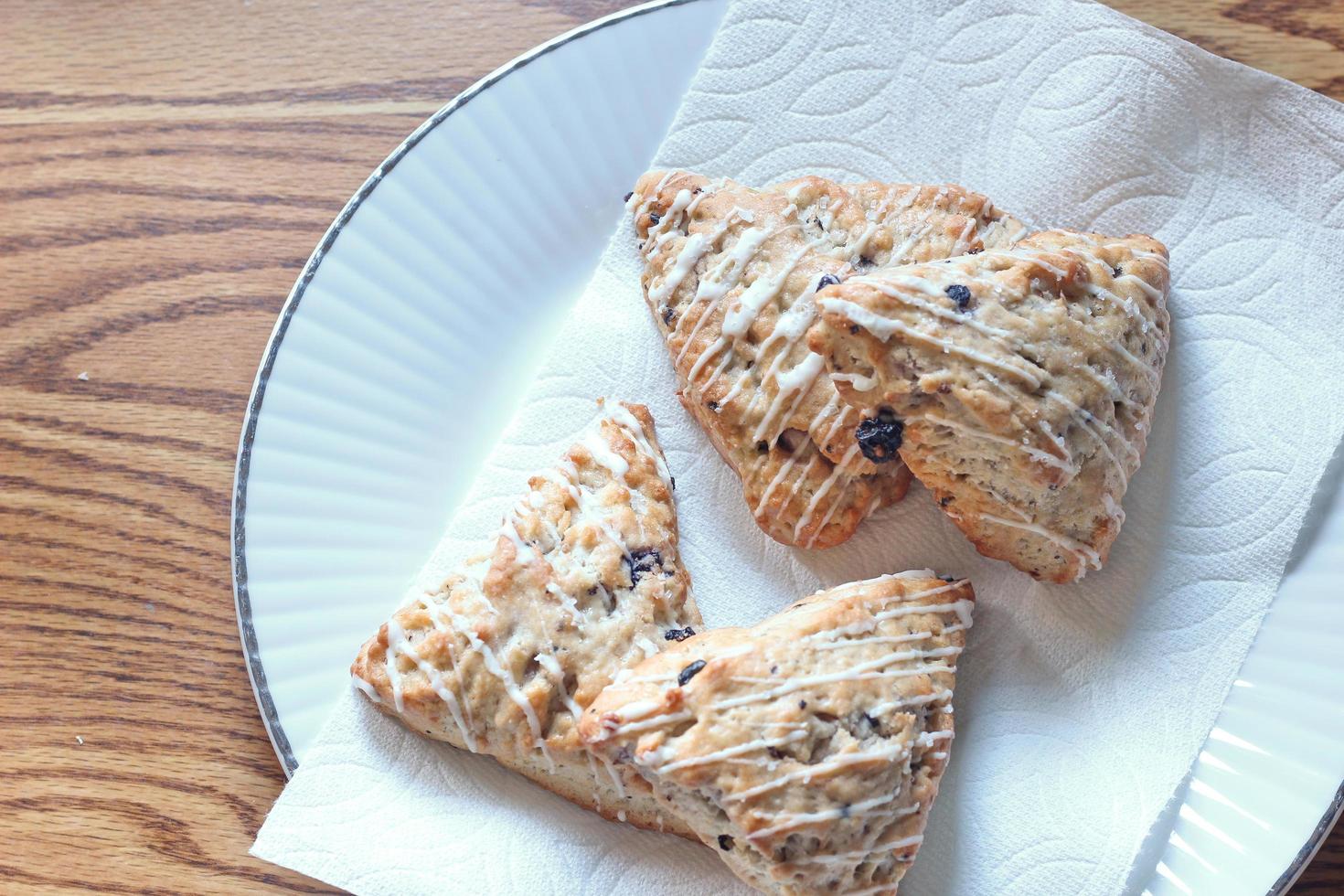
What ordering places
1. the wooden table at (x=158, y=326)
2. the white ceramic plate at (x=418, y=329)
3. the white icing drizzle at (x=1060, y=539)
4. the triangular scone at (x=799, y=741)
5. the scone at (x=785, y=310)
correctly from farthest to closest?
the wooden table at (x=158, y=326) → the white ceramic plate at (x=418, y=329) → the scone at (x=785, y=310) → the white icing drizzle at (x=1060, y=539) → the triangular scone at (x=799, y=741)

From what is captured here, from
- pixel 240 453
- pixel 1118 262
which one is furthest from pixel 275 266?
pixel 1118 262

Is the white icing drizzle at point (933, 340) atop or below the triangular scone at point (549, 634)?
atop

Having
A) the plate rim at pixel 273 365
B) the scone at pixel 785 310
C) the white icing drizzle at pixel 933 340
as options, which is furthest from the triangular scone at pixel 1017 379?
the plate rim at pixel 273 365

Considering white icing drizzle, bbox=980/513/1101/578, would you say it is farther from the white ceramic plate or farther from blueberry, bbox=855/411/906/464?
the white ceramic plate

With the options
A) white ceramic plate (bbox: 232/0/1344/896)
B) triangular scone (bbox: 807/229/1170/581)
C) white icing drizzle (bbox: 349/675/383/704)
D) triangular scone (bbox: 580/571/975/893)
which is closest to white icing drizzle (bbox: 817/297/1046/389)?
triangular scone (bbox: 807/229/1170/581)

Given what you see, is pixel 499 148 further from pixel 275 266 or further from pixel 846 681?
pixel 846 681

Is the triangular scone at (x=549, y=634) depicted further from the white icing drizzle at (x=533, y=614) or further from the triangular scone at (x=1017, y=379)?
the triangular scone at (x=1017, y=379)

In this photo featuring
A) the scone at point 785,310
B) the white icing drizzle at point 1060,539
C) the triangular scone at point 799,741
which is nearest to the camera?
the triangular scone at point 799,741

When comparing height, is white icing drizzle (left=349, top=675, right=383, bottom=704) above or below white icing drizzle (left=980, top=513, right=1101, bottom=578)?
below

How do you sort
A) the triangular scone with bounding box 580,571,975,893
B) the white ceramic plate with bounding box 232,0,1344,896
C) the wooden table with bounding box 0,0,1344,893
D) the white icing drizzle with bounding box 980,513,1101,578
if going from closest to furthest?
1. the triangular scone with bounding box 580,571,975,893
2. the white icing drizzle with bounding box 980,513,1101,578
3. the white ceramic plate with bounding box 232,0,1344,896
4. the wooden table with bounding box 0,0,1344,893
